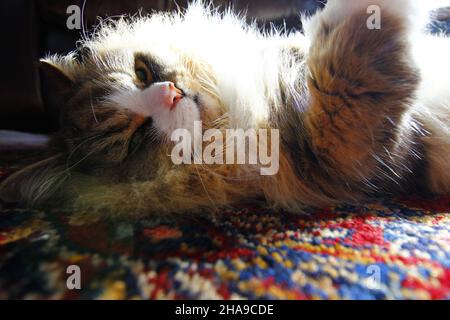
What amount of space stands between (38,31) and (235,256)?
1777mm

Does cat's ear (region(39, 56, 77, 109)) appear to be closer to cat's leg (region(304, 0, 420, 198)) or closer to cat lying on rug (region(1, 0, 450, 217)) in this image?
cat lying on rug (region(1, 0, 450, 217))

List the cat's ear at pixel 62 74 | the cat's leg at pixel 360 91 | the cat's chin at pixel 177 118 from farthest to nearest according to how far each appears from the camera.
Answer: the cat's ear at pixel 62 74 → the cat's chin at pixel 177 118 → the cat's leg at pixel 360 91

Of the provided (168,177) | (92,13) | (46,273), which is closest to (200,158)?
(168,177)

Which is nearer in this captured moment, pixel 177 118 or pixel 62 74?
pixel 177 118

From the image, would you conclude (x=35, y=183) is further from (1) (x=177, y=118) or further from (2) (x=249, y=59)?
(2) (x=249, y=59)

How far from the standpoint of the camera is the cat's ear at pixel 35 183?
2.86ft

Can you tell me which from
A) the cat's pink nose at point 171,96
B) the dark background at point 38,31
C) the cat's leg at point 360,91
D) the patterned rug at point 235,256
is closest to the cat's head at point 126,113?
the cat's pink nose at point 171,96

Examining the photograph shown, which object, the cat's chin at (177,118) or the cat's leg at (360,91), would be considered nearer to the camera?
the cat's leg at (360,91)

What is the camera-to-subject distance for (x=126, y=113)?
90 centimetres
